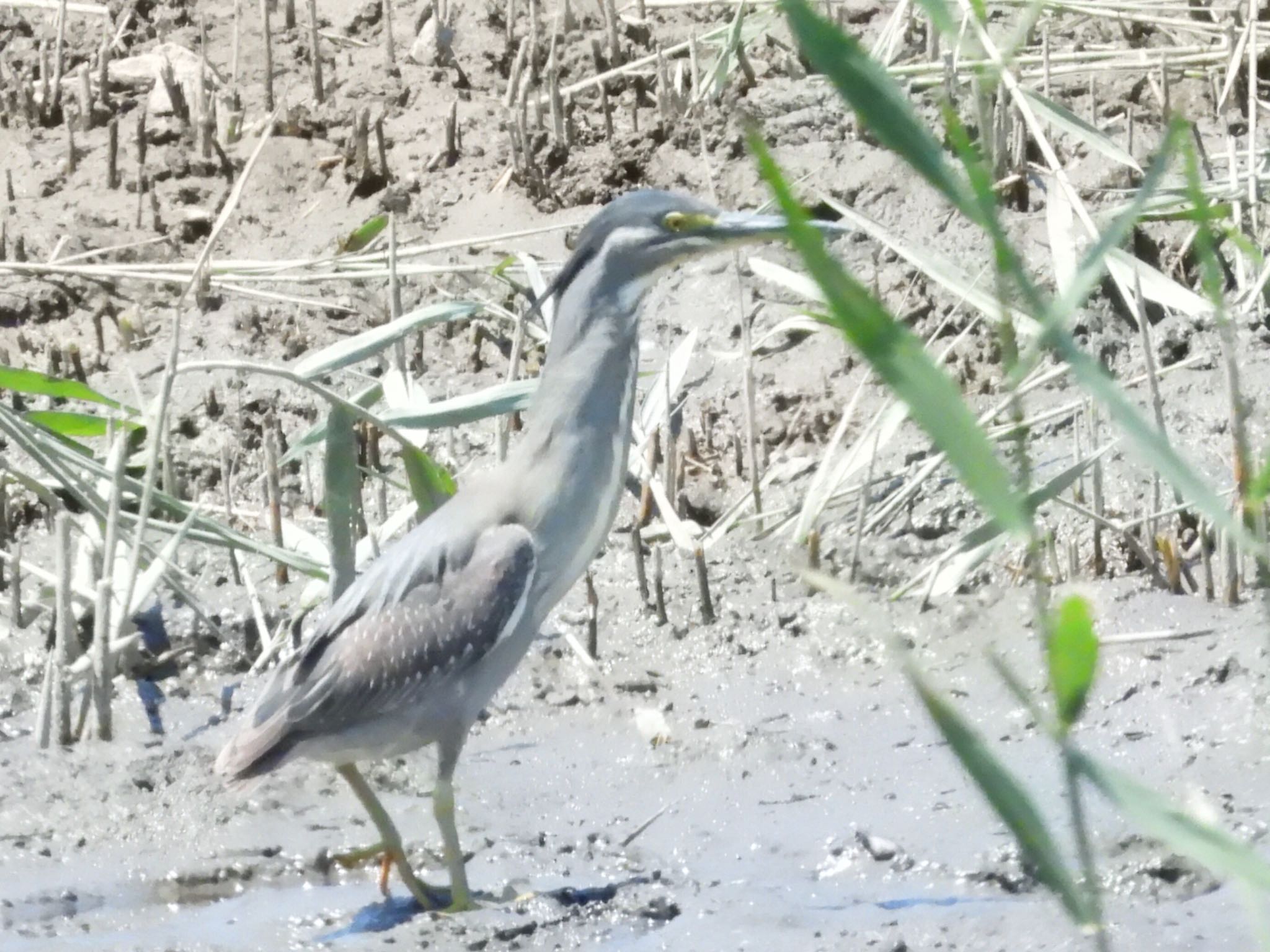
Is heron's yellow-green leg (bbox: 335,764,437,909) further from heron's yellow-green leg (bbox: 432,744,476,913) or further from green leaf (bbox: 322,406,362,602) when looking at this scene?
green leaf (bbox: 322,406,362,602)

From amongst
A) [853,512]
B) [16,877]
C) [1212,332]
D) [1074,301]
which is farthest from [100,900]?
[1212,332]

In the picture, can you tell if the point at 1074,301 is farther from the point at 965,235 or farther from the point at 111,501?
the point at 965,235

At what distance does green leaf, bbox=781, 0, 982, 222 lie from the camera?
4.31ft

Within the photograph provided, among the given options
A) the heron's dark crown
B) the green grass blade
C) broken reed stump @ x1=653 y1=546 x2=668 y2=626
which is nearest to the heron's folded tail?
the green grass blade

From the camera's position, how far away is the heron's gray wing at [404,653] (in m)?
4.07

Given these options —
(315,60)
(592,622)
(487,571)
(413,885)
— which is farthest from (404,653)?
(315,60)

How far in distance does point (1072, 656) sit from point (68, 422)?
4123 mm

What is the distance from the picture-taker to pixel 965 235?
6.38 meters

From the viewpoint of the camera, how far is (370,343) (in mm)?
4703

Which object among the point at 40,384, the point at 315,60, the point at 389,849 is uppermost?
the point at 315,60

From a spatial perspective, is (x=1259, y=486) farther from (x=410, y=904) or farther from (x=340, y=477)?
(x=340, y=477)

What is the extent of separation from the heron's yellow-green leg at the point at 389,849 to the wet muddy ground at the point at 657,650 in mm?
66

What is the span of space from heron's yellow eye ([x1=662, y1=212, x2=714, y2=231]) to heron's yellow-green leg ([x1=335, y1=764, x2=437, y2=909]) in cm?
143

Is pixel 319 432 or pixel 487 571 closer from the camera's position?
pixel 487 571
